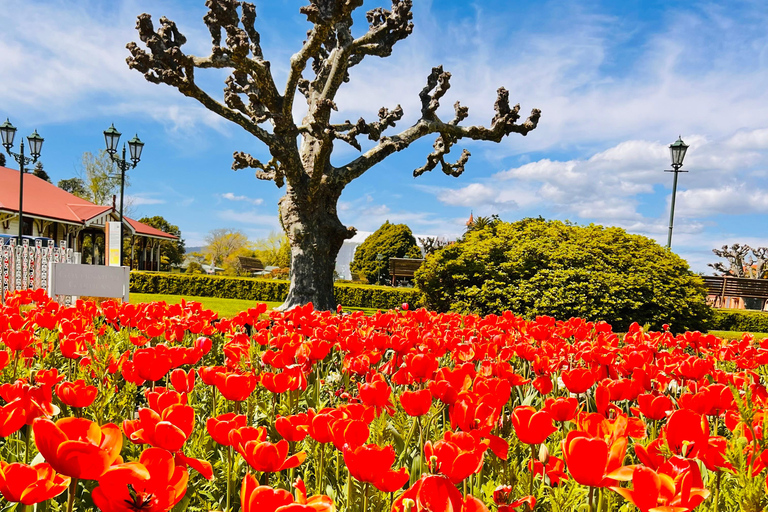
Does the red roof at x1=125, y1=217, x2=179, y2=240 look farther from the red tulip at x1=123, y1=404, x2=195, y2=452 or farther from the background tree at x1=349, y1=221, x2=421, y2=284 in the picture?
the red tulip at x1=123, y1=404, x2=195, y2=452

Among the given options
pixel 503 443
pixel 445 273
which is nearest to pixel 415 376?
Result: pixel 503 443

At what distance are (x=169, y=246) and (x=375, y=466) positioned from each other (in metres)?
53.0

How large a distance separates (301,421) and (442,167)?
1523 cm

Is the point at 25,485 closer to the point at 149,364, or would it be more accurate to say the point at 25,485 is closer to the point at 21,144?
the point at 149,364

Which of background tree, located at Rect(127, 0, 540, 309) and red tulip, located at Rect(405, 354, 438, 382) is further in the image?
background tree, located at Rect(127, 0, 540, 309)

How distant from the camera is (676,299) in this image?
9.98 meters

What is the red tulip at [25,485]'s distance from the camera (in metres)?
0.95

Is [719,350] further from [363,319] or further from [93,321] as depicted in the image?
[93,321]

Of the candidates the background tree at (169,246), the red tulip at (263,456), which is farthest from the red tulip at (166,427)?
the background tree at (169,246)

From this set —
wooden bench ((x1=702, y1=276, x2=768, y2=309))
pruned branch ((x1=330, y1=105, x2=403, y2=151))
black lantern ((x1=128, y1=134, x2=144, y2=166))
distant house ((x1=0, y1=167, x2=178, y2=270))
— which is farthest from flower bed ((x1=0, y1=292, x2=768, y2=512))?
distant house ((x1=0, y1=167, x2=178, y2=270))

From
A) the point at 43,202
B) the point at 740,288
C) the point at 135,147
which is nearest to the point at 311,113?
the point at 135,147

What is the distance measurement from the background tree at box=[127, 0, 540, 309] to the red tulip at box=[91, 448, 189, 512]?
430 inches

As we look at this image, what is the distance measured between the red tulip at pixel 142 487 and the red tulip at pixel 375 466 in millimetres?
366

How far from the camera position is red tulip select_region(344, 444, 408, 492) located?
1163mm
